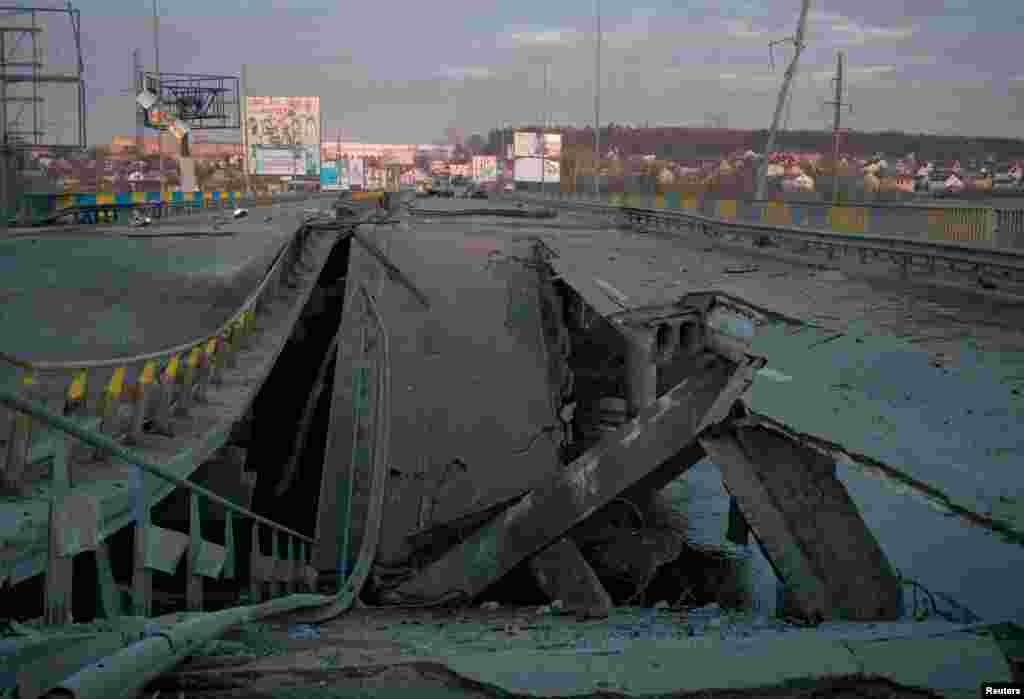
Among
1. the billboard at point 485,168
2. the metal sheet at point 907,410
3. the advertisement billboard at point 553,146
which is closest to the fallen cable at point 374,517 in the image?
the metal sheet at point 907,410

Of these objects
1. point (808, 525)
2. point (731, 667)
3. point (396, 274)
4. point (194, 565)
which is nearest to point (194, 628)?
point (731, 667)

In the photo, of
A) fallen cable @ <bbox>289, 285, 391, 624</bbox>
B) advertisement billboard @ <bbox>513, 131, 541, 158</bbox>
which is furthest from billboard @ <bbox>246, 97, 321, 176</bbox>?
fallen cable @ <bbox>289, 285, 391, 624</bbox>

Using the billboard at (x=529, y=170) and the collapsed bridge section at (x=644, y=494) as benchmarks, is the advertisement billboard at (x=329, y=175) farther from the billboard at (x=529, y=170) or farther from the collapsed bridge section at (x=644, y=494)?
the collapsed bridge section at (x=644, y=494)

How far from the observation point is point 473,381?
987 cm

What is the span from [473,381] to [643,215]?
104 feet

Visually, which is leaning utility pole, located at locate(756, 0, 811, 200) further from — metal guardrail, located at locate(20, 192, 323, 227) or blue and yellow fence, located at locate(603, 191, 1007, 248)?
metal guardrail, located at locate(20, 192, 323, 227)

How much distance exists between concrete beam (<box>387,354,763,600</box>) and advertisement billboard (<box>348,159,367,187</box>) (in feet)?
277

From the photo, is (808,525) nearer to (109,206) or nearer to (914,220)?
(914,220)

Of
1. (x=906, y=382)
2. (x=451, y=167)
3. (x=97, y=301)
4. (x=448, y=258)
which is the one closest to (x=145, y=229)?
(x=97, y=301)

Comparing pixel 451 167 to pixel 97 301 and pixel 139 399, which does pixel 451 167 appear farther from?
pixel 139 399

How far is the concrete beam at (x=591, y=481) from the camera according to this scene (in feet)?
20.1

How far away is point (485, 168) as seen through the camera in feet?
332

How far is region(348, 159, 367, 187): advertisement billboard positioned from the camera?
88312 millimetres

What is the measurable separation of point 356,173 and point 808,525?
282ft
